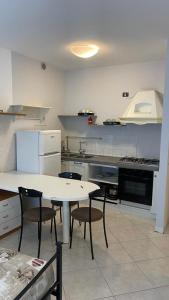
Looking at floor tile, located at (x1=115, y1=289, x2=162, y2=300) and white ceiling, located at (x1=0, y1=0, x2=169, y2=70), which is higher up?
white ceiling, located at (x1=0, y1=0, x2=169, y2=70)

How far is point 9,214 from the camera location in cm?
321

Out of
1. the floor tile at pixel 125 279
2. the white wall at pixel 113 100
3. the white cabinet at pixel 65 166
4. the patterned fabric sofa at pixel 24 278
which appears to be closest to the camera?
the patterned fabric sofa at pixel 24 278

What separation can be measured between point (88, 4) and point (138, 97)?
82.3 inches

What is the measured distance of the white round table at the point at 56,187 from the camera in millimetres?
2580

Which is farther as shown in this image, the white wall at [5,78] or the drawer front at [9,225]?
the white wall at [5,78]

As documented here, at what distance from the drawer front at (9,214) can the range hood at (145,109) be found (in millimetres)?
2259

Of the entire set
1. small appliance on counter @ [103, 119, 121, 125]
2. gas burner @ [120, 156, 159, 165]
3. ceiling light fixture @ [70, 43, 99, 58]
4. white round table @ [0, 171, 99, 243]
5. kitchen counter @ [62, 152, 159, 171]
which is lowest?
white round table @ [0, 171, 99, 243]

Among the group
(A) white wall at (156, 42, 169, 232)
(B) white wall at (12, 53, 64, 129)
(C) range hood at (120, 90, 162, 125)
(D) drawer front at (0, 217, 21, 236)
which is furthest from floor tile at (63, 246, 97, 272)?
(B) white wall at (12, 53, 64, 129)

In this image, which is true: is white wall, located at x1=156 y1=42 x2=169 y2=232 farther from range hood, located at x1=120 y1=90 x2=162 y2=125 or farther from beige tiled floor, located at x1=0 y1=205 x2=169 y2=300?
range hood, located at x1=120 y1=90 x2=162 y2=125

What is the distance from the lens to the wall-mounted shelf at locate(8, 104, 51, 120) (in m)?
3.79

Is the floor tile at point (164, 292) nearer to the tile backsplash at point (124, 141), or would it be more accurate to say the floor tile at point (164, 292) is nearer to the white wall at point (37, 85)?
the tile backsplash at point (124, 141)

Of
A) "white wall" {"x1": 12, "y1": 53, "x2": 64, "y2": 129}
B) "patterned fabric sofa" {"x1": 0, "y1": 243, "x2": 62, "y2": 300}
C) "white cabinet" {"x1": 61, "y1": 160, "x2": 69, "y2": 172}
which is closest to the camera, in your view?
"patterned fabric sofa" {"x1": 0, "y1": 243, "x2": 62, "y2": 300}

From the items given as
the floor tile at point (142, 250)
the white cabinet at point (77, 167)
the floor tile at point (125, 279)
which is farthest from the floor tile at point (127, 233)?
the white cabinet at point (77, 167)

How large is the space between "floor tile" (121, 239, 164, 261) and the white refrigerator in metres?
1.69
